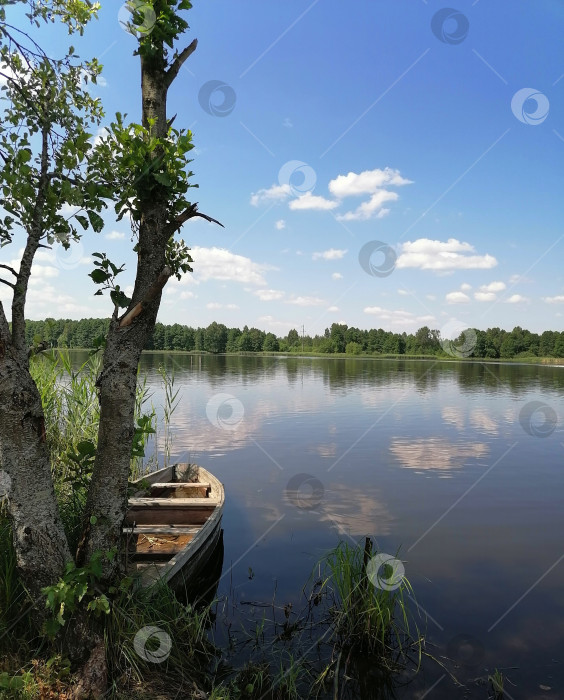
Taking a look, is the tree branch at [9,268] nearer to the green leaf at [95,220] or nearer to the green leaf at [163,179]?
the green leaf at [95,220]

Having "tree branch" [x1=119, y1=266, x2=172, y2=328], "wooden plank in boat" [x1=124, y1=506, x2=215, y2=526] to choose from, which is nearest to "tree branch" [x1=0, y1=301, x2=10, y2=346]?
"tree branch" [x1=119, y1=266, x2=172, y2=328]

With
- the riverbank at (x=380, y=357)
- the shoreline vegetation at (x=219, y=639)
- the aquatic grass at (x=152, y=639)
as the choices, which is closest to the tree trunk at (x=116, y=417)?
the shoreline vegetation at (x=219, y=639)

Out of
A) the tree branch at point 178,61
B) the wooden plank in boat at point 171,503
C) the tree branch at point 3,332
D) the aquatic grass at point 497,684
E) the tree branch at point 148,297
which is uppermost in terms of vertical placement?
the tree branch at point 178,61

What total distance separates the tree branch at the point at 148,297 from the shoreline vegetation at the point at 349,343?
493 feet

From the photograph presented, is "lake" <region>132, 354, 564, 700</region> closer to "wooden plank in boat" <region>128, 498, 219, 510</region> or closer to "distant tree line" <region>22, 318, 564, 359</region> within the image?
"wooden plank in boat" <region>128, 498, 219, 510</region>

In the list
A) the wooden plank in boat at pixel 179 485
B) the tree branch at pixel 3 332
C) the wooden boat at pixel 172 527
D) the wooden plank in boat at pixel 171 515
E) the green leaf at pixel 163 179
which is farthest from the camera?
the wooden plank in boat at pixel 179 485

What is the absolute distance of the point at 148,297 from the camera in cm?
537

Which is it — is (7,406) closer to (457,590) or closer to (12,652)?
(12,652)

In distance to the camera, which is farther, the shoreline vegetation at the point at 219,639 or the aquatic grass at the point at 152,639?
the aquatic grass at the point at 152,639

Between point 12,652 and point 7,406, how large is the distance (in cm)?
257

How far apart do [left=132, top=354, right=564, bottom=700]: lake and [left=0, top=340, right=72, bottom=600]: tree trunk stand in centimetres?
413

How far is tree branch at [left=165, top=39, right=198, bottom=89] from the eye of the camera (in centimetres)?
575

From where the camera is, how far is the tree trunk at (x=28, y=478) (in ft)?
15.6

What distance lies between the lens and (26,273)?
523 centimetres
